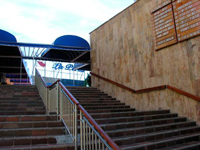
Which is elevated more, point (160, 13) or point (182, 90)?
point (160, 13)

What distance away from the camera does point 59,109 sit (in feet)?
15.3

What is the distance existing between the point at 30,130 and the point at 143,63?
15.6ft

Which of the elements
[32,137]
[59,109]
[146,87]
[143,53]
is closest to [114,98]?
[146,87]

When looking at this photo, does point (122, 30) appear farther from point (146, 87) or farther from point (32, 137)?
point (32, 137)

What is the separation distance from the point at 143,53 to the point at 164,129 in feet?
10.5

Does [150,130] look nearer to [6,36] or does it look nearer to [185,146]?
[185,146]

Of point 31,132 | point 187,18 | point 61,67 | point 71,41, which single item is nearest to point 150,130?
point 31,132

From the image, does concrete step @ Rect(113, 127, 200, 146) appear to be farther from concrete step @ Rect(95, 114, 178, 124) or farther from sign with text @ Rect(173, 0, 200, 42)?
sign with text @ Rect(173, 0, 200, 42)

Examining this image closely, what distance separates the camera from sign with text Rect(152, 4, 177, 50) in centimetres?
620

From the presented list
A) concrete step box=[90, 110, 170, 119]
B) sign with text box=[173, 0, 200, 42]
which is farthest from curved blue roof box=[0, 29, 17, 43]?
sign with text box=[173, 0, 200, 42]

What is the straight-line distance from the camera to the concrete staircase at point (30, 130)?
3.42 meters

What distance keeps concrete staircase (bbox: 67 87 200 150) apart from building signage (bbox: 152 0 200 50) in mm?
2468

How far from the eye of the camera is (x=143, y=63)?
23.1 ft

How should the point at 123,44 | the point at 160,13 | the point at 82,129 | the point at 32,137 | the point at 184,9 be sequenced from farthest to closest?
the point at 123,44, the point at 160,13, the point at 184,9, the point at 32,137, the point at 82,129
